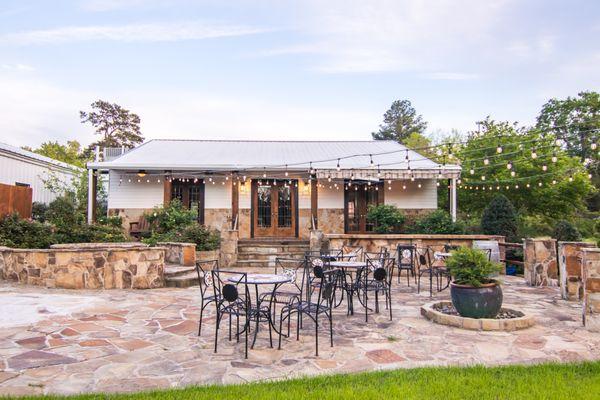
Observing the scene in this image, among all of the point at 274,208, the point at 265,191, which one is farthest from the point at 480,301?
the point at 265,191

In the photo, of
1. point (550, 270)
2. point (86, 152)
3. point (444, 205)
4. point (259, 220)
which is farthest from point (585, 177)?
point (86, 152)

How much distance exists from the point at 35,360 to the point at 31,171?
1456 cm

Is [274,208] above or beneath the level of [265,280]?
above

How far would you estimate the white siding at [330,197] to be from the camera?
15482 millimetres

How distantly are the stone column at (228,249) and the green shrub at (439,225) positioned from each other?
6.20m

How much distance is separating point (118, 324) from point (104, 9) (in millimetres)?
9461

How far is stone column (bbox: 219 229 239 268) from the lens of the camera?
40.7ft

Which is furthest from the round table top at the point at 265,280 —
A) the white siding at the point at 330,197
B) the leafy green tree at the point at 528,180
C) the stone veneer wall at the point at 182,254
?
the leafy green tree at the point at 528,180

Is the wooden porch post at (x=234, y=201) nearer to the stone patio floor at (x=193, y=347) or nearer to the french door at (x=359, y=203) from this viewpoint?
the french door at (x=359, y=203)

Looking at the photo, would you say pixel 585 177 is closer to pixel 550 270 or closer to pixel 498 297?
pixel 550 270

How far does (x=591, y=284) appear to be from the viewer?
599cm

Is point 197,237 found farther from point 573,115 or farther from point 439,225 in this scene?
point 573,115

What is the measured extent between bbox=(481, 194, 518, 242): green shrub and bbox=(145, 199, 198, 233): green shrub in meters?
9.18

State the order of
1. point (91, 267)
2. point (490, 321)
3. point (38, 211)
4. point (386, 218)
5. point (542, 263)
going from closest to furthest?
point (490, 321)
point (91, 267)
point (542, 263)
point (386, 218)
point (38, 211)
